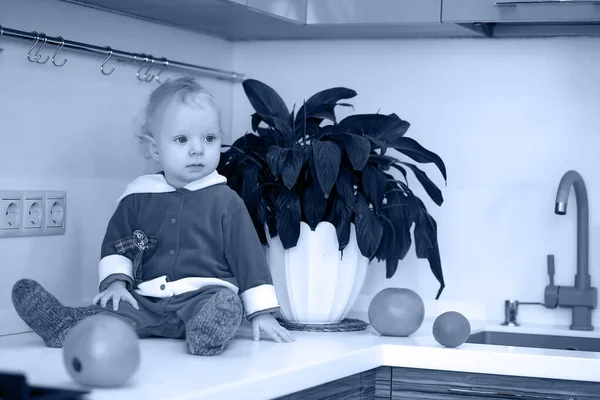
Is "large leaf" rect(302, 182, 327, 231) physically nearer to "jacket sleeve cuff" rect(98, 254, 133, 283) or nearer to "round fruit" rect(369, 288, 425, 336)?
"round fruit" rect(369, 288, 425, 336)

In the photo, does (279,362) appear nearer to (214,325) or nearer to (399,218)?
(214,325)

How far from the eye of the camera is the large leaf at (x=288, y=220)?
202 centimetres

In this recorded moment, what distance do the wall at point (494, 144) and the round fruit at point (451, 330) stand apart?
57 cm

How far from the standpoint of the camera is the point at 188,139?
1839 millimetres

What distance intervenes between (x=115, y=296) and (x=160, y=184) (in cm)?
25

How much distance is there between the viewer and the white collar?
1.87m

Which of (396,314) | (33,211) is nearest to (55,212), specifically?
(33,211)

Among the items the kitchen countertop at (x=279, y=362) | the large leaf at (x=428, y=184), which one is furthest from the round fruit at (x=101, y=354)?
the large leaf at (x=428, y=184)

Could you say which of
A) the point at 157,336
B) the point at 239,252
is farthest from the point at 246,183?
the point at 157,336

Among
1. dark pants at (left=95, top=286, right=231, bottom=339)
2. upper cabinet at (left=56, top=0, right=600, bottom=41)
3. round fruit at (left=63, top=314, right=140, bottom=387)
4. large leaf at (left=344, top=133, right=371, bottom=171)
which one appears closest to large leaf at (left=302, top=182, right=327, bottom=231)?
→ large leaf at (left=344, top=133, right=371, bottom=171)

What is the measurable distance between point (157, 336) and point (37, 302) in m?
0.26

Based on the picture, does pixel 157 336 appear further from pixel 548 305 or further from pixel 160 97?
→ pixel 548 305

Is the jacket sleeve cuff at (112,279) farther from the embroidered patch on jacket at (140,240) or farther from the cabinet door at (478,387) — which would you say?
the cabinet door at (478,387)

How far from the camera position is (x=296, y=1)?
2.24 metres
